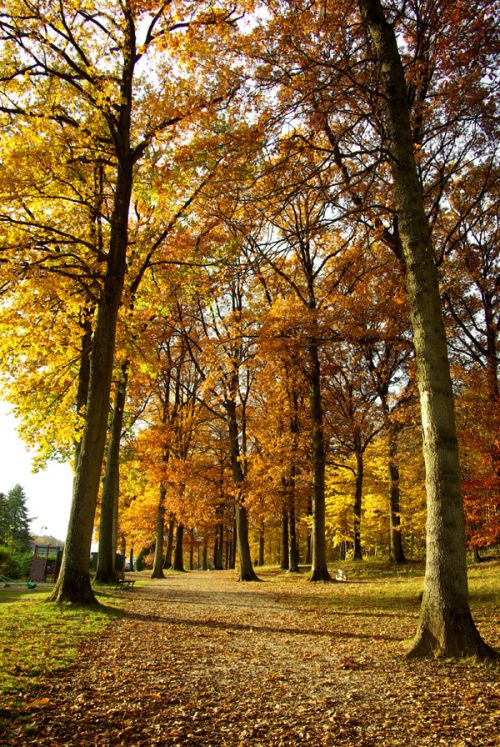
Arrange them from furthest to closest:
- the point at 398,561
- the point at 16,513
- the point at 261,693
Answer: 1. the point at 16,513
2. the point at 398,561
3. the point at 261,693

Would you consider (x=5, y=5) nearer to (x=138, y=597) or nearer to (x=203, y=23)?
(x=203, y=23)

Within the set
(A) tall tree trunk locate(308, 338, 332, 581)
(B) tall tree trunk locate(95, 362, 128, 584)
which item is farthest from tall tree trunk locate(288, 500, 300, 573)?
(B) tall tree trunk locate(95, 362, 128, 584)

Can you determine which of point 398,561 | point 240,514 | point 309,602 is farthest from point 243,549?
point 309,602

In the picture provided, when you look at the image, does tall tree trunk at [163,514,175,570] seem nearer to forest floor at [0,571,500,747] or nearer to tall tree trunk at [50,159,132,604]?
tall tree trunk at [50,159,132,604]

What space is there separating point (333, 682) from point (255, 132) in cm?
706

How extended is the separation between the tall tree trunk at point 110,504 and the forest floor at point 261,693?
8497 millimetres

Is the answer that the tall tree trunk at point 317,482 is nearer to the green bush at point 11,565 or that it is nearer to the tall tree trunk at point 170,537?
the tall tree trunk at point 170,537

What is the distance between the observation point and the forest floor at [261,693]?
10.6 feet

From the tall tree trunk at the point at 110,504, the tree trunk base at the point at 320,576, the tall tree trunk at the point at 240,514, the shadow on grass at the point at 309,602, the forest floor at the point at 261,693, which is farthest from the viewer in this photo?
the tall tree trunk at the point at 240,514

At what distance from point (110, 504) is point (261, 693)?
1297 cm

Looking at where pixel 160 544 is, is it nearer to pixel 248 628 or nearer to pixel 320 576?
pixel 320 576

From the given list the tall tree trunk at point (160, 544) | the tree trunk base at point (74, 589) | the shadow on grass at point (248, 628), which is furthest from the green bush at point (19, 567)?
the shadow on grass at point (248, 628)

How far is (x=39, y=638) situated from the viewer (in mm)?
5836

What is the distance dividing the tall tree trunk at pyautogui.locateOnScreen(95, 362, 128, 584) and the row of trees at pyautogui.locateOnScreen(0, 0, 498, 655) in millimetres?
79
